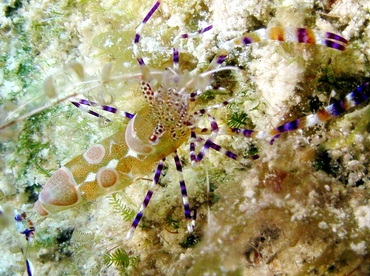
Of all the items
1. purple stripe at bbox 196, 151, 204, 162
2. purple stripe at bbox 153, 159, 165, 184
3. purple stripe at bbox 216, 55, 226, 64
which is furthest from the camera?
purple stripe at bbox 153, 159, 165, 184

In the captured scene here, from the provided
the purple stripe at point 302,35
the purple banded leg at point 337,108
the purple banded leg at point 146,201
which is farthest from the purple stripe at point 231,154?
the purple stripe at point 302,35

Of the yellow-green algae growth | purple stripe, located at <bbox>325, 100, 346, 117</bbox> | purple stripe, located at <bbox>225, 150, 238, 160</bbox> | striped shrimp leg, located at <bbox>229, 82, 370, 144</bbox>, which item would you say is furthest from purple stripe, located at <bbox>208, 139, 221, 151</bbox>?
purple stripe, located at <bbox>325, 100, 346, 117</bbox>

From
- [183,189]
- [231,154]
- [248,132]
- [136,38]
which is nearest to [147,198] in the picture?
[183,189]

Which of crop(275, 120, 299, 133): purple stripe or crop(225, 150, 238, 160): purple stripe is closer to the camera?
crop(275, 120, 299, 133): purple stripe

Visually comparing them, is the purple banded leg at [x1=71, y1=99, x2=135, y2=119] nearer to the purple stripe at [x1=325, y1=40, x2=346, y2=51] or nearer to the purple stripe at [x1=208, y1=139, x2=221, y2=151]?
the purple stripe at [x1=208, y1=139, x2=221, y2=151]

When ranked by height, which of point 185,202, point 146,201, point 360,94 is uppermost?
point 360,94

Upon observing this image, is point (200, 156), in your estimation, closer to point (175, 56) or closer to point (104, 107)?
point (175, 56)
